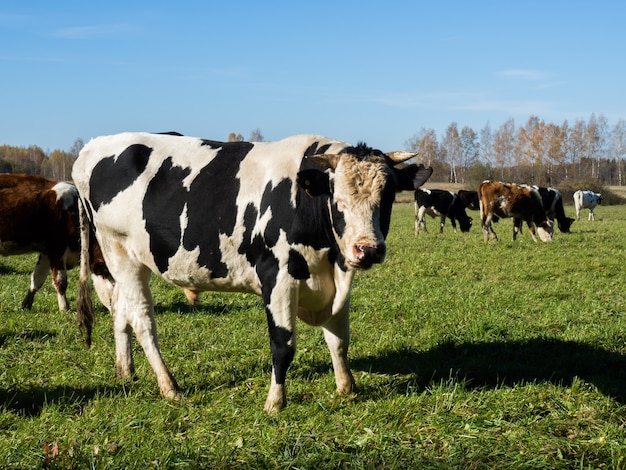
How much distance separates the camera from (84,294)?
22.6 ft

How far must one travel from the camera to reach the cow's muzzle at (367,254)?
15.6ft

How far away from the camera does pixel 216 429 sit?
4.75m

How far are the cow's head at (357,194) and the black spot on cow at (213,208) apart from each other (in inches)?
31.6

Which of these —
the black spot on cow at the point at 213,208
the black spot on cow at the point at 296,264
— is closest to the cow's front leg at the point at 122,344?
the black spot on cow at the point at 213,208

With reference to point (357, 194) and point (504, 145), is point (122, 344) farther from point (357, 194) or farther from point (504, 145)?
point (504, 145)

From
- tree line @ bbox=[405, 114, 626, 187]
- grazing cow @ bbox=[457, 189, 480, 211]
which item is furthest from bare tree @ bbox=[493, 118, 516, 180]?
grazing cow @ bbox=[457, 189, 480, 211]

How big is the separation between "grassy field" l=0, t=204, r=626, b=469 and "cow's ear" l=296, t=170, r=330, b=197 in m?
1.71

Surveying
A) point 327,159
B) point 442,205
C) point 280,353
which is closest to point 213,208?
point 327,159

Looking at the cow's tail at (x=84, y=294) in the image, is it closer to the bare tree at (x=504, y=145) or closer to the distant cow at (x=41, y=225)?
the distant cow at (x=41, y=225)

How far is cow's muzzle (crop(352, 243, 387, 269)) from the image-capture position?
475 cm

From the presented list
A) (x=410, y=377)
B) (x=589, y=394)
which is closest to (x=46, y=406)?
(x=410, y=377)

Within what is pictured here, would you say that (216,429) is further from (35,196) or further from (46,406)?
(35,196)

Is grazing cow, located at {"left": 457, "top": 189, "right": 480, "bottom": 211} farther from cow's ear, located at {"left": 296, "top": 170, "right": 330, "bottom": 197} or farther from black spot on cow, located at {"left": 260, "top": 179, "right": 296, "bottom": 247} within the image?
cow's ear, located at {"left": 296, "top": 170, "right": 330, "bottom": 197}

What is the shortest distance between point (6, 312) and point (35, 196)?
5.63 ft
